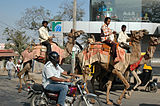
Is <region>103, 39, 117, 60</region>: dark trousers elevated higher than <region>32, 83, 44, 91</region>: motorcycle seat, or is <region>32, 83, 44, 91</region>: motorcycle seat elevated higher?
<region>103, 39, 117, 60</region>: dark trousers

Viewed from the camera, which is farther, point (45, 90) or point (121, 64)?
point (121, 64)

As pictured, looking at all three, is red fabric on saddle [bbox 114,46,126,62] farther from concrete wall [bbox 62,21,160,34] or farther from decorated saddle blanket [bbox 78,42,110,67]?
concrete wall [bbox 62,21,160,34]

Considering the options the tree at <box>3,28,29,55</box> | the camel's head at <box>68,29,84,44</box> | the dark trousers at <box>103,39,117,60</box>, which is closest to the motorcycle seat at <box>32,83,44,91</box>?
the dark trousers at <box>103,39,117,60</box>

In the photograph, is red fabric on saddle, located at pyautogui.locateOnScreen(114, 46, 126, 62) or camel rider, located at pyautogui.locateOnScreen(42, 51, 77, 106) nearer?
camel rider, located at pyautogui.locateOnScreen(42, 51, 77, 106)

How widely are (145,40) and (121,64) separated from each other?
1581 cm

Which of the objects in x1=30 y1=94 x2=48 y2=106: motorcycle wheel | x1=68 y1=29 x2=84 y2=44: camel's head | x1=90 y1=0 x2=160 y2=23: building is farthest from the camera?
x1=90 y1=0 x2=160 y2=23: building

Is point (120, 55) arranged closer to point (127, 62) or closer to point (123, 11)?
point (127, 62)

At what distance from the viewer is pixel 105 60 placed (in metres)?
8.26

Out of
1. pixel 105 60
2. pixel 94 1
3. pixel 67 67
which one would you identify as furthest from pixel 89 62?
pixel 94 1

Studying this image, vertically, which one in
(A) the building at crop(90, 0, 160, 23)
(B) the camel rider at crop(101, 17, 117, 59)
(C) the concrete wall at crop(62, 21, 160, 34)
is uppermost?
(A) the building at crop(90, 0, 160, 23)

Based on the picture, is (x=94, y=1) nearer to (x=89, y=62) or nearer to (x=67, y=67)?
(x=67, y=67)

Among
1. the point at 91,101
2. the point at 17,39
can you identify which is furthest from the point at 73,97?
the point at 17,39

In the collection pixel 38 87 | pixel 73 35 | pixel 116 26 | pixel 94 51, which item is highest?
pixel 116 26

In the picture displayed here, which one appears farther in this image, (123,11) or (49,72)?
(123,11)
